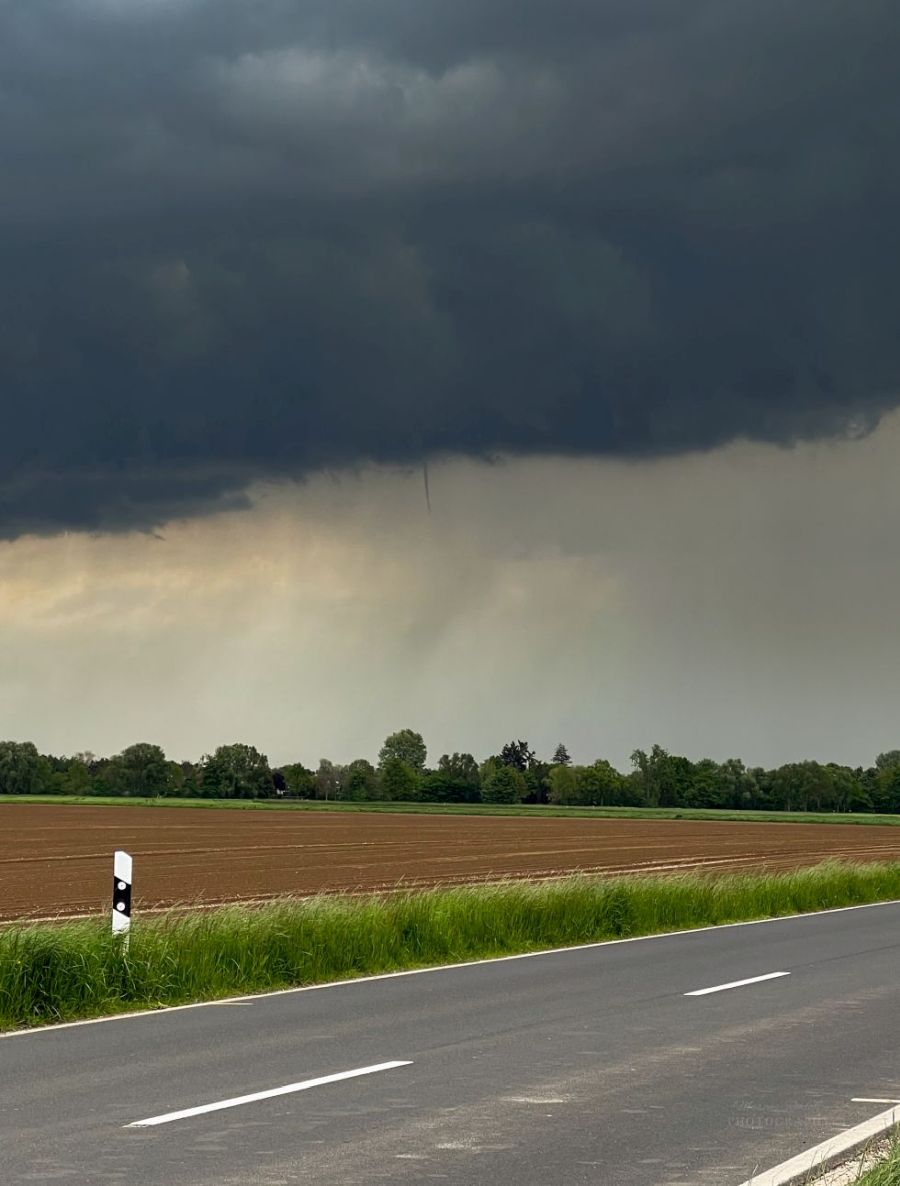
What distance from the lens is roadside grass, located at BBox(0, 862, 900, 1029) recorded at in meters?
13.6

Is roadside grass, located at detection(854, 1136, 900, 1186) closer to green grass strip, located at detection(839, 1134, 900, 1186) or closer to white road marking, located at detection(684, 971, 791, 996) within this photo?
green grass strip, located at detection(839, 1134, 900, 1186)

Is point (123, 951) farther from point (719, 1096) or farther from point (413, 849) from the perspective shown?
point (413, 849)

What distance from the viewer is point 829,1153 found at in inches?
313

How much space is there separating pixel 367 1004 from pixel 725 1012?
Result: 10.1 feet

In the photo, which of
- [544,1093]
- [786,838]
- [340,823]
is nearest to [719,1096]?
[544,1093]

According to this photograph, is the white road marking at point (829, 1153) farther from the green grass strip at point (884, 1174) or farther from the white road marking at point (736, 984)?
the white road marking at point (736, 984)

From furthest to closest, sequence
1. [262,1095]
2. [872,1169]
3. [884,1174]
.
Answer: [262,1095]
[872,1169]
[884,1174]

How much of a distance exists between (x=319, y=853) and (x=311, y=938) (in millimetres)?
42428

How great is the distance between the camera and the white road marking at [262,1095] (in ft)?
28.3

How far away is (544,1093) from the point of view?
956 centimetres

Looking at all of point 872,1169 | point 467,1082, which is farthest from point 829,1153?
point 467,1082

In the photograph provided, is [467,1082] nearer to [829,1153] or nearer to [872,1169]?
[829,1153]

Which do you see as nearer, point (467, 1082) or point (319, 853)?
point (467, 1082)

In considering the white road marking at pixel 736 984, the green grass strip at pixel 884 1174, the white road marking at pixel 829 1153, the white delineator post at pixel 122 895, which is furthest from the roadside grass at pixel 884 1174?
the white delineator post at pixel 122 895
